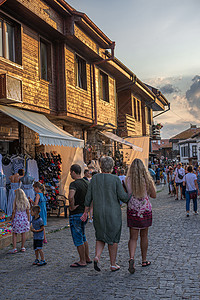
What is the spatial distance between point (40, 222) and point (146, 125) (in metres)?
21.9

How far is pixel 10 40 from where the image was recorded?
436 inches

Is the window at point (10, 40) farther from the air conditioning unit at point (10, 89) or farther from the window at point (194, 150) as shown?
the window at point (194, 150)

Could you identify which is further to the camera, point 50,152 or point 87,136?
point 87,136

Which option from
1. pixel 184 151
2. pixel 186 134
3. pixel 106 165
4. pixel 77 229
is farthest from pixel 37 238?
pixel 186 134

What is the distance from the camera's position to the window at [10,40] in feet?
34.9

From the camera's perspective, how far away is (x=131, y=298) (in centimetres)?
428

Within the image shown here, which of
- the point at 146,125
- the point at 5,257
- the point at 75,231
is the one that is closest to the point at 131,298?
the point at 75,231

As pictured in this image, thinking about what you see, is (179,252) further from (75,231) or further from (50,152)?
(50,152)

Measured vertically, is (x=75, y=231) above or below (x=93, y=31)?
below

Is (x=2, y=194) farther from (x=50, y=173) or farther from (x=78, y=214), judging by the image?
(x=78, y=214)

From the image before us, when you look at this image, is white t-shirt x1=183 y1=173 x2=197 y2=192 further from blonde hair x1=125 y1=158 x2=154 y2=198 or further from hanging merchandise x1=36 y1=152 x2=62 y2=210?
blonde hair x1=125 y1=158 x2=154 y2=198

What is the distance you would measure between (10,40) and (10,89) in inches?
86.4

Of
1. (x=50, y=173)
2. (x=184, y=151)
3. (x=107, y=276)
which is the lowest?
(x=107, y=276)

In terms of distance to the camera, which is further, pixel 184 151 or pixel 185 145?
pixel 184 151
